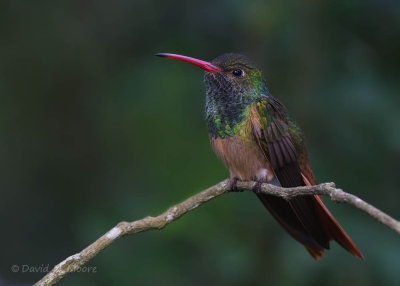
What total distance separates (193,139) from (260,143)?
138cm

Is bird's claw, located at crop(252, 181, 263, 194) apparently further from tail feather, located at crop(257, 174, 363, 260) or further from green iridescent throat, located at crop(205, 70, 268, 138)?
green iridescent throat, located at crop(205, 70, 268, 138)

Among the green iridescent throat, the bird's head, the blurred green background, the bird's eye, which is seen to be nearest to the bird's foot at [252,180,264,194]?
the green iridescent throat

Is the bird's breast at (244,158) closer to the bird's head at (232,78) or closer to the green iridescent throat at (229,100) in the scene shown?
the green iridescent throat at (229,100)

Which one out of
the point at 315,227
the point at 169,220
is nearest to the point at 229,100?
the point at 315,227

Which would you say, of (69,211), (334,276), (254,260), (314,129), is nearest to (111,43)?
(69,211)

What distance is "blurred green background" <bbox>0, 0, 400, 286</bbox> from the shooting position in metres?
5.03

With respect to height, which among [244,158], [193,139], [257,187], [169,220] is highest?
[193,139]

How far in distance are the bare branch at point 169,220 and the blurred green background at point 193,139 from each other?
128cm

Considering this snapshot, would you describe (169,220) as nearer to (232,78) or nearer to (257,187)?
(257,187)

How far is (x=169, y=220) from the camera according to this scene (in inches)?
138

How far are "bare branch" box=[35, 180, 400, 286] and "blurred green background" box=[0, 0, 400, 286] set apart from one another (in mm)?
1279

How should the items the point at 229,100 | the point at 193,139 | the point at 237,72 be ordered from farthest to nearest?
the point at 193,139, the point at 237,72, the point at 229,100

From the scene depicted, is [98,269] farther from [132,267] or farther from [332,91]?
[332,91]

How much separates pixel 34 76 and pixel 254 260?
3.35m
